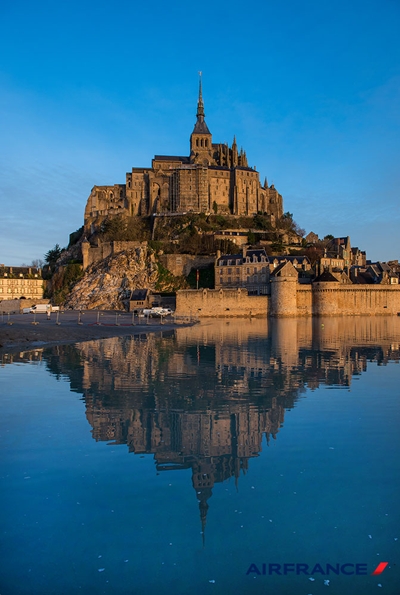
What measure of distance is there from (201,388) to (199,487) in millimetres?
7777

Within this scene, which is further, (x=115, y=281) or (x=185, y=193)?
(x=185, y=193)

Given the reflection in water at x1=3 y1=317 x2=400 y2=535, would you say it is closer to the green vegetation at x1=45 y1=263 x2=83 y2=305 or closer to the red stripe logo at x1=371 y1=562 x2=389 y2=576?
the red stripe logo at x1=371 y1=562 x2=389 y2=576

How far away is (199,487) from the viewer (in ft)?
26.9

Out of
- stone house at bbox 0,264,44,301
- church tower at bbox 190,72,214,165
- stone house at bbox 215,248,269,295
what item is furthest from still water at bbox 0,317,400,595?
church tower at bbox 190,72,214,165

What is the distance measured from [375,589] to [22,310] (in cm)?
5597

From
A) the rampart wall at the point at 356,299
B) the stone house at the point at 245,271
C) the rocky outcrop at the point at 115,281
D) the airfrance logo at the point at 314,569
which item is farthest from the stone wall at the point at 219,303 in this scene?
the airfrance logo at the point at 314,569

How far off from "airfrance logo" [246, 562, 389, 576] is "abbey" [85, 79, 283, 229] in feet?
251

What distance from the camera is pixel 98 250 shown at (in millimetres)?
73938

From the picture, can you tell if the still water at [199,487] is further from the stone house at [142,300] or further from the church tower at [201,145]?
the church tower at [201,145]

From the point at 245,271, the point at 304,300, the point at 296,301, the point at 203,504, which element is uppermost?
the point at 245,271

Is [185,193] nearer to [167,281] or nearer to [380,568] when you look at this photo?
[167,281]

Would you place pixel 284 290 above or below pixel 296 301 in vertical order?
above

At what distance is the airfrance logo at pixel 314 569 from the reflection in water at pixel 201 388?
51.7 inches

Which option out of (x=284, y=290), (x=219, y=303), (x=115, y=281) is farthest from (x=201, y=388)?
(x=115, y=281)
